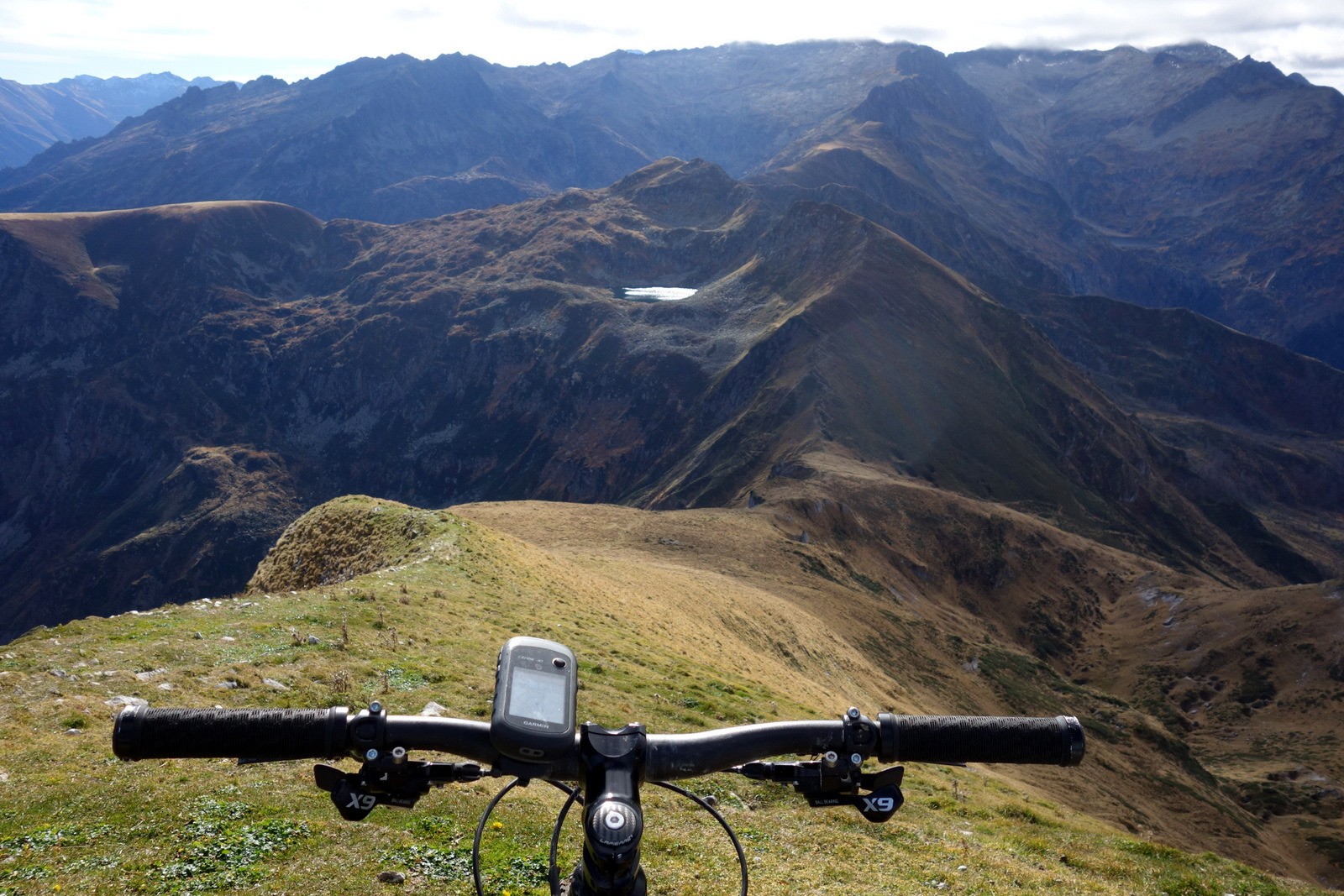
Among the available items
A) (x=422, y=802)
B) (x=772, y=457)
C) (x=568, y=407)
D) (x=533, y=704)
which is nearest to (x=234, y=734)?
(x=533, y=704)

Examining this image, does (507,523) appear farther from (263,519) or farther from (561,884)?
(263,519)

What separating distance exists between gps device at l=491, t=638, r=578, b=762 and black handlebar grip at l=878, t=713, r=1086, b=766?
1.86 meters

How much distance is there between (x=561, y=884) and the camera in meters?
4.78

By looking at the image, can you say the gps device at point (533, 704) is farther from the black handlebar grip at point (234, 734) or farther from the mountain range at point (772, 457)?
the mountain range at point (772, 457)

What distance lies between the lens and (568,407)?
15500cm

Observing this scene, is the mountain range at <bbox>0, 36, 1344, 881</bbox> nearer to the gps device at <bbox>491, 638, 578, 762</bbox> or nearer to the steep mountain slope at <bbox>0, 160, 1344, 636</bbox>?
the steep mountain slope at <bbox>0, 160, 1344, 636</bbox>

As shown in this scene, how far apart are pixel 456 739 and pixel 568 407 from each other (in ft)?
499

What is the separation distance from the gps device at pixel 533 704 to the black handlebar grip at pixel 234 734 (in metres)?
1.07

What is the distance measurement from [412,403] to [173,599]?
196 feet

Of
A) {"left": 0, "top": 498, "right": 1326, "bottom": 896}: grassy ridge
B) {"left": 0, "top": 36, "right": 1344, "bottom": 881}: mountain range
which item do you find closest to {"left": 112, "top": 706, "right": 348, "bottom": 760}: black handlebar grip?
{"left": 0, "top": 498, "right": 1326, "bottom": 896}: grassy ridge

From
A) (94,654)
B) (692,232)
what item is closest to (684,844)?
(94,654)

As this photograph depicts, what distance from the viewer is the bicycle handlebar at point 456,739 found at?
14.4ft

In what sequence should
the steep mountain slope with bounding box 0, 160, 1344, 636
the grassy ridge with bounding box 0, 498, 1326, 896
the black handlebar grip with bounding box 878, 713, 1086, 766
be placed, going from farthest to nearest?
the steep mountain slope with bounding box 0, 160, 1344, 636 → the grassy ridge with bounding box 0, 498, 1326, 896 → the black handlebar grip with bounding box 878, 713, 1086, 766

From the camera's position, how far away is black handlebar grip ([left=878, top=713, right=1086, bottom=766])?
4746mm
